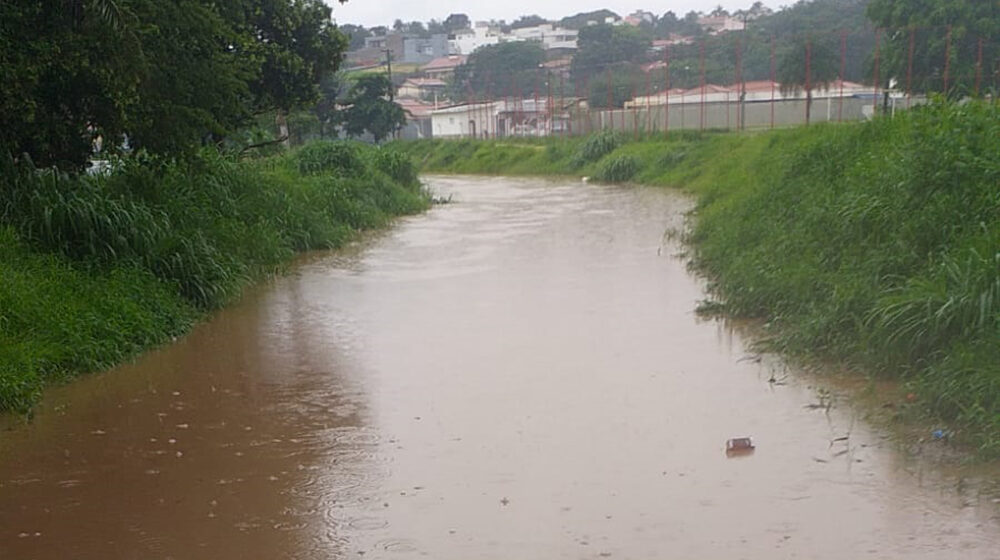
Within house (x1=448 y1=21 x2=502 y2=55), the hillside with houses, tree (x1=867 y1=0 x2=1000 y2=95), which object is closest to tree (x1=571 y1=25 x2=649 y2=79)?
the hillside with houses

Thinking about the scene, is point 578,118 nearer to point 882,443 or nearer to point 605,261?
point 605,261

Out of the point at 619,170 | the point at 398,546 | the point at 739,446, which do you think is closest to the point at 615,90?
the point at 619,170

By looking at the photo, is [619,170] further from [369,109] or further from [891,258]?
[891,258]

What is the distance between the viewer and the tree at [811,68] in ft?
99.6

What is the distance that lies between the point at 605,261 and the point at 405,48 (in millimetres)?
92683

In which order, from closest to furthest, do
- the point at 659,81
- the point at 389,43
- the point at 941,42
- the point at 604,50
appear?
the point at 941,42, the point at 659,81, the point at 604,50, the point at 389,43

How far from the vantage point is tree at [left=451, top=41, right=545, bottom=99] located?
60.1 metres

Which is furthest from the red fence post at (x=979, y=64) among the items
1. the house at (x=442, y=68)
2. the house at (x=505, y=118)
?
the house at (x=442, y=68)

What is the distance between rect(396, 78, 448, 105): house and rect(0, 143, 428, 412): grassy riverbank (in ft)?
184

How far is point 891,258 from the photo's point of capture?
7688 millimetres

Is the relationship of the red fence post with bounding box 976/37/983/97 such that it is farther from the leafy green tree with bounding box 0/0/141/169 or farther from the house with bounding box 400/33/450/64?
the house with bounding box 400/33/450/64

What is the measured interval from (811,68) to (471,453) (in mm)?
27040

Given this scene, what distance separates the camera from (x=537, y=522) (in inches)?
200

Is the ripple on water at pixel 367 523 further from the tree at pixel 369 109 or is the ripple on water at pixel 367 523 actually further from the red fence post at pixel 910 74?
the tree at pixel 369 109
